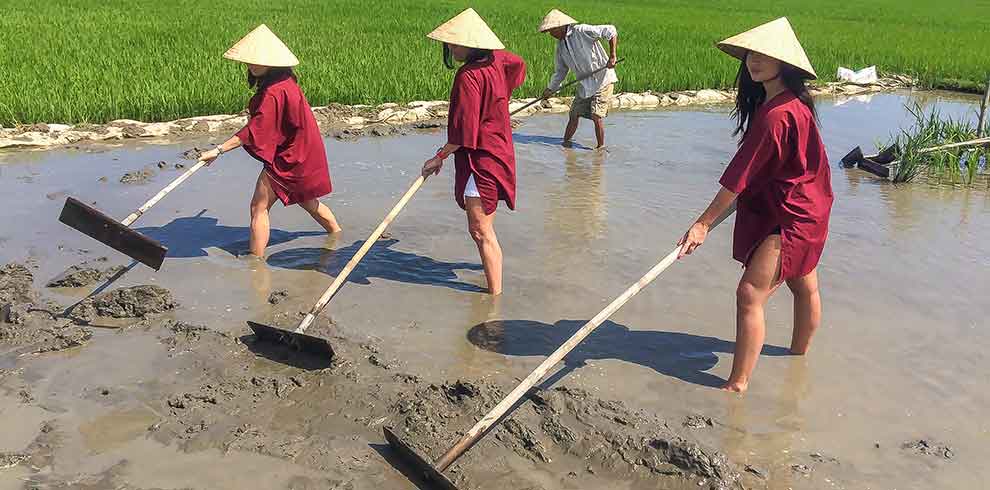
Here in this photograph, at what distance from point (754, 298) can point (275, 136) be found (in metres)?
2.92

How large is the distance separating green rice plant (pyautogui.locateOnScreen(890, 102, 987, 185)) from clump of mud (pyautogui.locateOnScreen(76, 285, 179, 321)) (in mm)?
6236

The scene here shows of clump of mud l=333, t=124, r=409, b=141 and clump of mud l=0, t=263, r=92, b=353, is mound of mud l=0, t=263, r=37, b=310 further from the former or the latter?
clump of mud l=333, t=124, r=409, b=141

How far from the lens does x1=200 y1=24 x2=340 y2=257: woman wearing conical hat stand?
4.92 meters

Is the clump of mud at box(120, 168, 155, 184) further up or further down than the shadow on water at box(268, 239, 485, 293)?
further up

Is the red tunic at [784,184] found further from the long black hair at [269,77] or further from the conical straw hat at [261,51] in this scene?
the long black hair at [269,77]

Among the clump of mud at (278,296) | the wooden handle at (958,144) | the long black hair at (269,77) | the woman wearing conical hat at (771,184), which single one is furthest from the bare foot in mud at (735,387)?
the wooden handle at (958,144)

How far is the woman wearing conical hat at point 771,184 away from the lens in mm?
3307

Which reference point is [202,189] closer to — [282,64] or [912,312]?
[282,64]

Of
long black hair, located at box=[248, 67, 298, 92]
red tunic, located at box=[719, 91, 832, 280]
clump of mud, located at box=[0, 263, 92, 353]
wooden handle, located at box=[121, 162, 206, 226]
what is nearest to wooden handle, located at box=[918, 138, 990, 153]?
red tunic, located at box=[719, 91, 832, 280]

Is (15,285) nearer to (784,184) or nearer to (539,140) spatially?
(784,184)

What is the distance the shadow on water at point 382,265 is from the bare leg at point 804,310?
1715 millimetres

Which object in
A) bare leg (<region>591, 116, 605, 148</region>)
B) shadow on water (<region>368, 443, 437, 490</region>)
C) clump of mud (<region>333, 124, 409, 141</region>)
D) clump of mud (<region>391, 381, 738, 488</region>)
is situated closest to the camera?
shadow on water (<region>368, 443, 437, 490</region>)

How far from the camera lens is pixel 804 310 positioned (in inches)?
154

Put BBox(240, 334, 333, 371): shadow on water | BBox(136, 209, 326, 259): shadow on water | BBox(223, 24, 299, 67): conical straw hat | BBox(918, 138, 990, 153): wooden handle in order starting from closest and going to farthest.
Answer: BBox(240, 334, 333, 371): shadow on water → BBox(223, 24, 299, 67): conical straw hat → BBox(136, 209, 326, 259): shadow on water → BBox(918, 138, 990, 153): wooden handle
